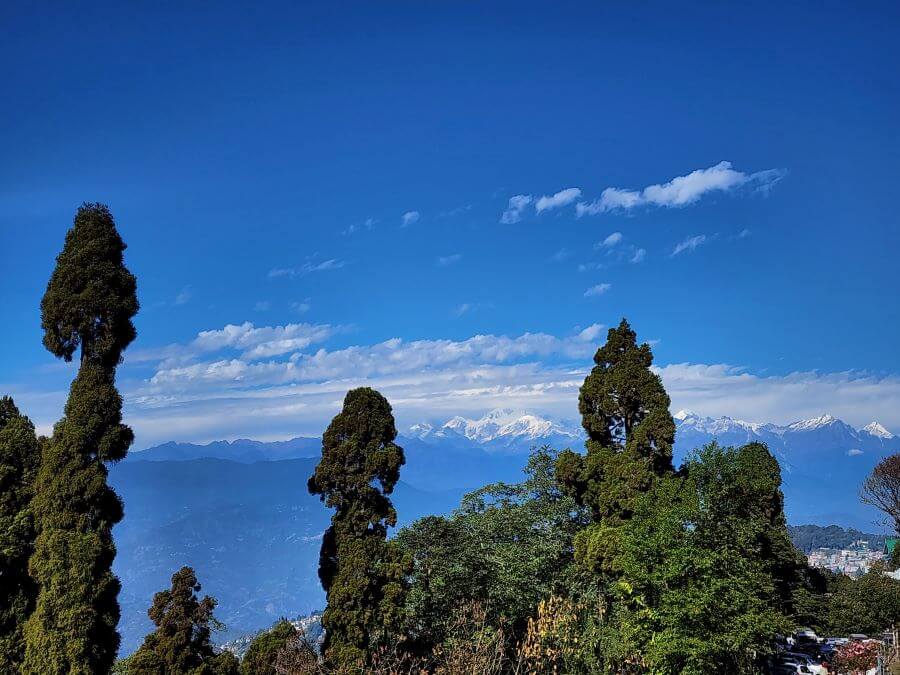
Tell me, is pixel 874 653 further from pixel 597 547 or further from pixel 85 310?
pixel 85 310

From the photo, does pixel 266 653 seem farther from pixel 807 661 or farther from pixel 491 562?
pixel 807 661

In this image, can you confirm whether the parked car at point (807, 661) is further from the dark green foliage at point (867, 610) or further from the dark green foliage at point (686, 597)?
the dark green foliage at point (686, 597)

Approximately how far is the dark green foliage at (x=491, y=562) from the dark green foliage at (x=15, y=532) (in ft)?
26.7

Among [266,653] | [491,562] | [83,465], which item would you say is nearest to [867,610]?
[491,562]

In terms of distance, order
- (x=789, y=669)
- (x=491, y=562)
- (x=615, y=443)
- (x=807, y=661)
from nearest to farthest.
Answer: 1. (x=491, y=562)
2. (x=615, y=443)
3. (x=789, y=669)
4. (x=807, y=661)

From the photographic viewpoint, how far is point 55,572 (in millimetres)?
12117

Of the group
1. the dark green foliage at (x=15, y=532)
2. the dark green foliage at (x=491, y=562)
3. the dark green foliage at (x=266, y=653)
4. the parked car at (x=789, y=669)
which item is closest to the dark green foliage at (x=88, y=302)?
the dark green foliage at (x=15, y=532)

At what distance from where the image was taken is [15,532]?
42.3 feet

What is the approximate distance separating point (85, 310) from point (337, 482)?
6.36 metres

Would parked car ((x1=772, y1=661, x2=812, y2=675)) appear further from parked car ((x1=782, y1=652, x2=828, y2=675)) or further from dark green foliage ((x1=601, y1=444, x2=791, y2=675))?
dark green foliage ((x1=601, y1=444, x2=791, y2=675))

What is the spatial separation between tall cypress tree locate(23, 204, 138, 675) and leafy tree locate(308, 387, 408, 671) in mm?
4377

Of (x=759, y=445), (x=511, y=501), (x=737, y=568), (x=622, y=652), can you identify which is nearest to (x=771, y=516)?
(x=759, y=445)

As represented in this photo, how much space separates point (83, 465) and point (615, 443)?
1434cm

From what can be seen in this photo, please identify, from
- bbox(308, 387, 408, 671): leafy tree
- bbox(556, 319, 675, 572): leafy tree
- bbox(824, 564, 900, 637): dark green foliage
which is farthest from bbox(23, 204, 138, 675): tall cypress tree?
bbox(824, 564, 900, 637): dark green foliage
